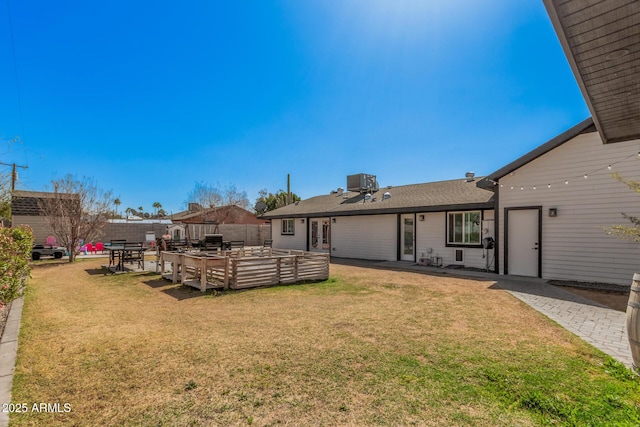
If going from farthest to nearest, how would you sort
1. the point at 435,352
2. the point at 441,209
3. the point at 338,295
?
1. the point at 441,209
2. the point at 338,295
3. the point at 435,352

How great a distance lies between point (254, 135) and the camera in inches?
757

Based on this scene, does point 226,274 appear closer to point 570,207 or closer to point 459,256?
point 459,256

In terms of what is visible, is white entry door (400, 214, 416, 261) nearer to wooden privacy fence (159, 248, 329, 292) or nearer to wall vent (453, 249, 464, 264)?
wall vent (453, 249, 464, 264)

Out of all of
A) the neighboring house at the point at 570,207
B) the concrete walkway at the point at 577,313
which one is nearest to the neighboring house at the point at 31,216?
the concrete walkway at the point at 577,313

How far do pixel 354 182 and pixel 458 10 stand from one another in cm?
1068

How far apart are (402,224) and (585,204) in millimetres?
6364

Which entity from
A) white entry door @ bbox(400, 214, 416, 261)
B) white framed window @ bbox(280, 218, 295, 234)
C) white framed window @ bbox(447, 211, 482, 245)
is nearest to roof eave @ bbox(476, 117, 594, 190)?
white framed window @ bbox(447, 211, 482, 245)

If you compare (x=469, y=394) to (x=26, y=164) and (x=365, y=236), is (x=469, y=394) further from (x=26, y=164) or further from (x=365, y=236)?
(x=26, y=164)

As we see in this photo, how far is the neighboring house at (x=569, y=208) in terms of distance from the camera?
7965 mm

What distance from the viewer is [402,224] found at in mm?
13562

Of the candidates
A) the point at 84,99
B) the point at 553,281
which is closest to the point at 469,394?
the point at 553,281

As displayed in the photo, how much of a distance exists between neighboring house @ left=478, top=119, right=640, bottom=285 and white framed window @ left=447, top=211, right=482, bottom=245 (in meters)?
1.18

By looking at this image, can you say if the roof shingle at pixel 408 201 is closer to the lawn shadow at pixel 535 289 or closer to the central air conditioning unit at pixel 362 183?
the central air conditioning unit at pixel 362 183

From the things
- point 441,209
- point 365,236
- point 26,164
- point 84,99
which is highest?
point 84,99
